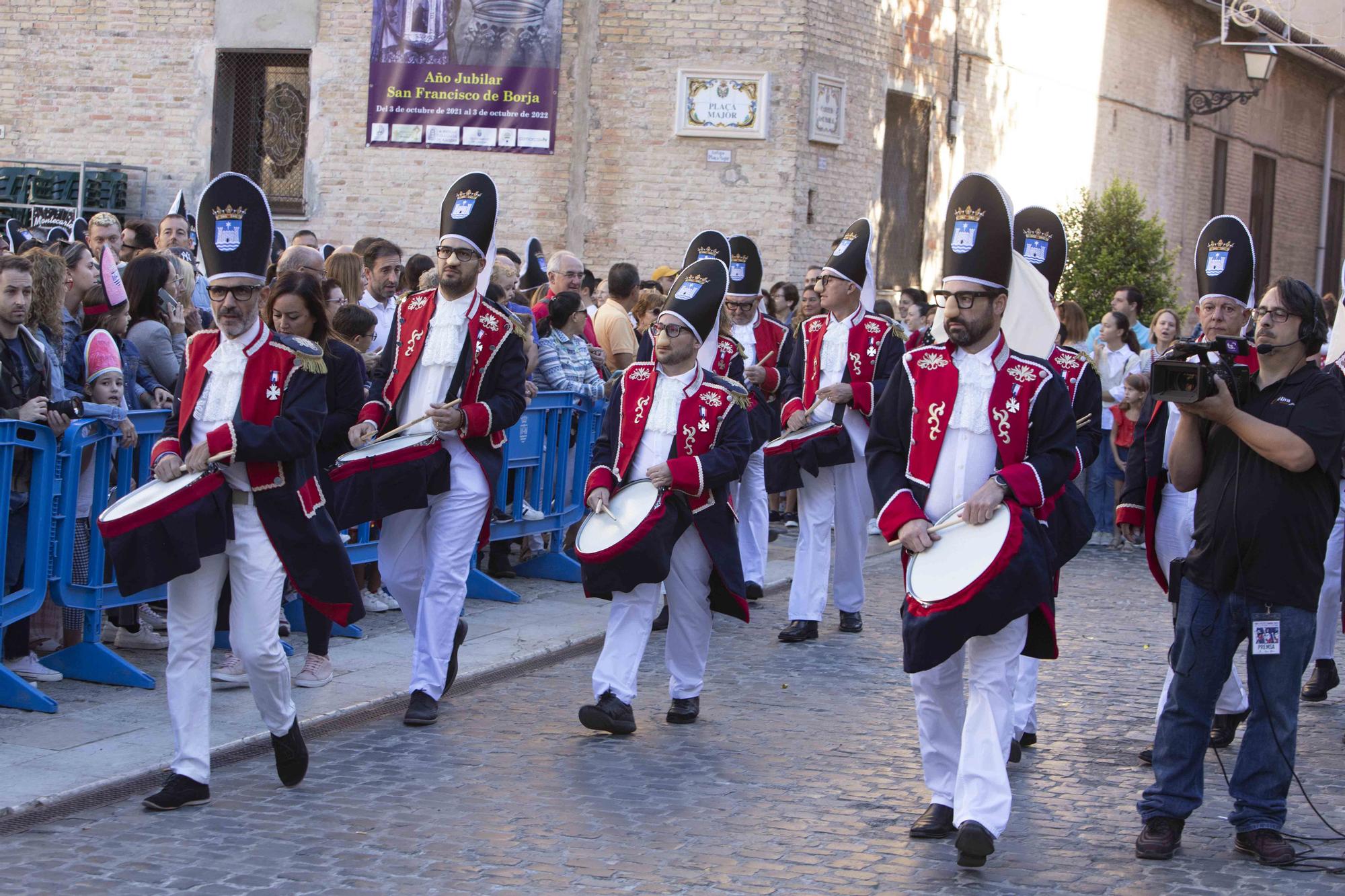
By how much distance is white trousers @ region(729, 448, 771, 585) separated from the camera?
1148 centimetres

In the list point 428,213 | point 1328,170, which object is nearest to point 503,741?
point 428,213

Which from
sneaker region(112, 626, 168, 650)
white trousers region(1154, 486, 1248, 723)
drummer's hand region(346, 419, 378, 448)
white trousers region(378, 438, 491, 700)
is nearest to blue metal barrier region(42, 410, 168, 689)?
sneaker region(112, 626, 168, 650)

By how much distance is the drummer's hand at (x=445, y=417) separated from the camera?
307 inches

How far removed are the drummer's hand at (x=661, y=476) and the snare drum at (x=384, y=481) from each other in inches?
38.9

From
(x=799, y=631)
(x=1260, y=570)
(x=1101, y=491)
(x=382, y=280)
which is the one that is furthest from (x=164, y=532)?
(x=1101, y=491)

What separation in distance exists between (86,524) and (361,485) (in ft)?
4.21

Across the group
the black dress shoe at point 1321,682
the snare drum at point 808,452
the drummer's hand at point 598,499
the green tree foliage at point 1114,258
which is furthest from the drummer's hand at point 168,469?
the green tree foliage at point 1114,258

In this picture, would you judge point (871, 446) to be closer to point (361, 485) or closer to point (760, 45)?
point (361, 485)

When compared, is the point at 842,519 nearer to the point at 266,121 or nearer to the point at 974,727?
the point at 974,727

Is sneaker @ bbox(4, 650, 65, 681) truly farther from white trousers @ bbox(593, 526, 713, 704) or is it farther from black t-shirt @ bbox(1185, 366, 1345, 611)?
black t-shirt @ bbox(1185, 366, 1345, 611)

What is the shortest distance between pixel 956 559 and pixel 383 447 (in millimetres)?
2970

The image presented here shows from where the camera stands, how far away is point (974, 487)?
6.13 m

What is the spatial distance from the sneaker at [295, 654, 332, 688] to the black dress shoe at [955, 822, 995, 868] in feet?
11.8

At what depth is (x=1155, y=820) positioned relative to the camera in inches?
Answer: 240
